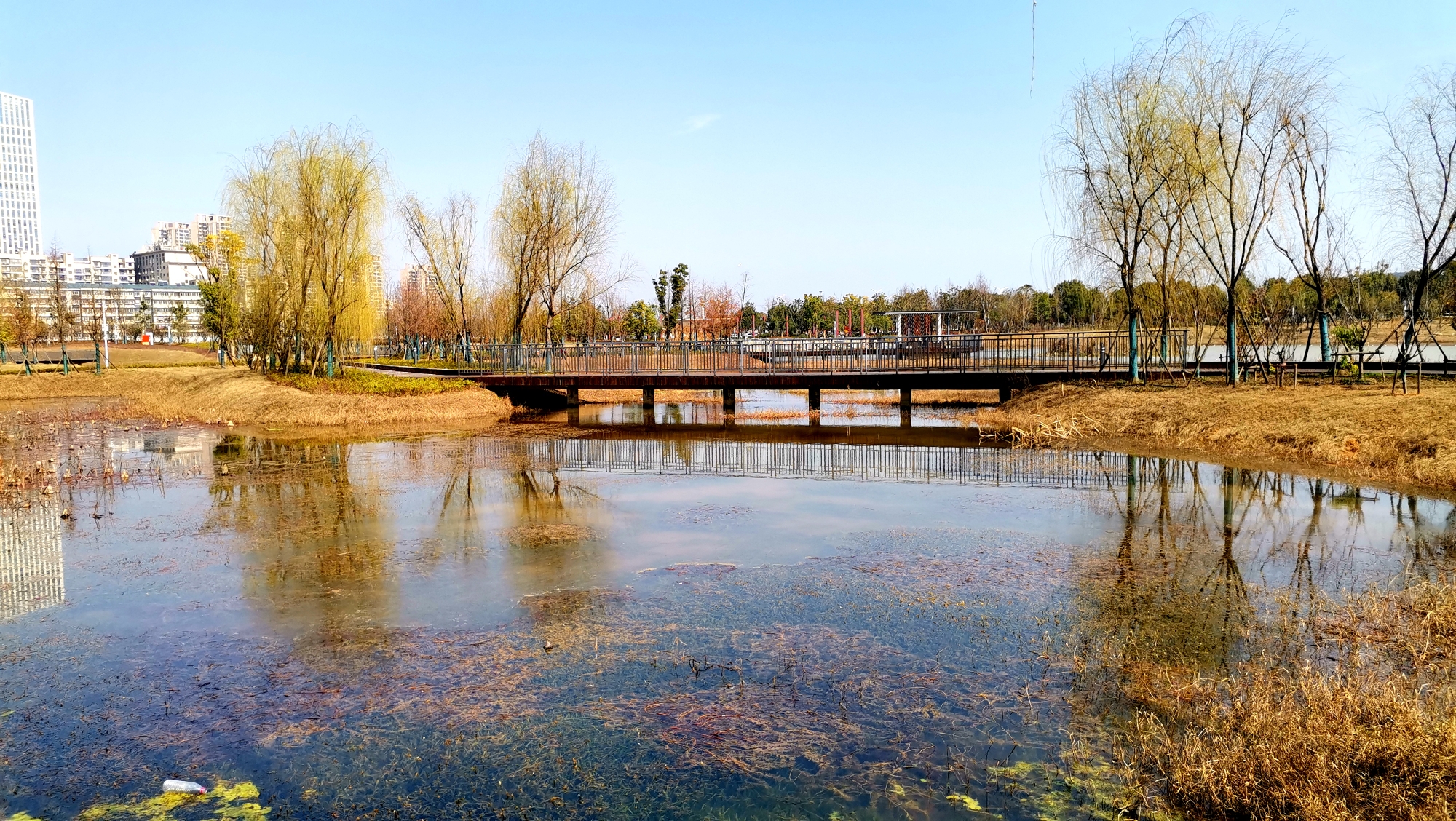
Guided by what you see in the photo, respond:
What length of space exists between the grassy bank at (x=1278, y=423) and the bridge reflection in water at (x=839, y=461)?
2.22 m

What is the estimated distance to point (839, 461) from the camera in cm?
1959

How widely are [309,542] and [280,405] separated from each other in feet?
60.5

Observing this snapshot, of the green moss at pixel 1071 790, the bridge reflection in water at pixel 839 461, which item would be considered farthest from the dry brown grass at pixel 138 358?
the green moss at pixel 1071 790

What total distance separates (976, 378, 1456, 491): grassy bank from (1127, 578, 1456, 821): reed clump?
9611 mm

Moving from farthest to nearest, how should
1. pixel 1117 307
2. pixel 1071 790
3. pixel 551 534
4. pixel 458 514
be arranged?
pixel 1117 307
pixel 458 514
pixel 551 534
pixel 1071 790

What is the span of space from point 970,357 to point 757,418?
25.6ft

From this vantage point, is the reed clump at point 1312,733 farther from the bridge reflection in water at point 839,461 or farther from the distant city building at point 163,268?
the distant city building at point 163,268

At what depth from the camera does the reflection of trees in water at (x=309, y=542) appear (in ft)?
28.4

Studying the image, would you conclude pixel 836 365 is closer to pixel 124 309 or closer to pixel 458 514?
pixel 458 514

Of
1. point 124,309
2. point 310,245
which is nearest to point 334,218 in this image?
point 310,245

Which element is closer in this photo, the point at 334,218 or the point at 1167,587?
the point at 1167,587

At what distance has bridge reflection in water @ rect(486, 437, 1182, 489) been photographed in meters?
16.8

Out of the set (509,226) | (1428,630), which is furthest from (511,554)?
(509,226)

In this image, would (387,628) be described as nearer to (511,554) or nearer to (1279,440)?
(511,554)
